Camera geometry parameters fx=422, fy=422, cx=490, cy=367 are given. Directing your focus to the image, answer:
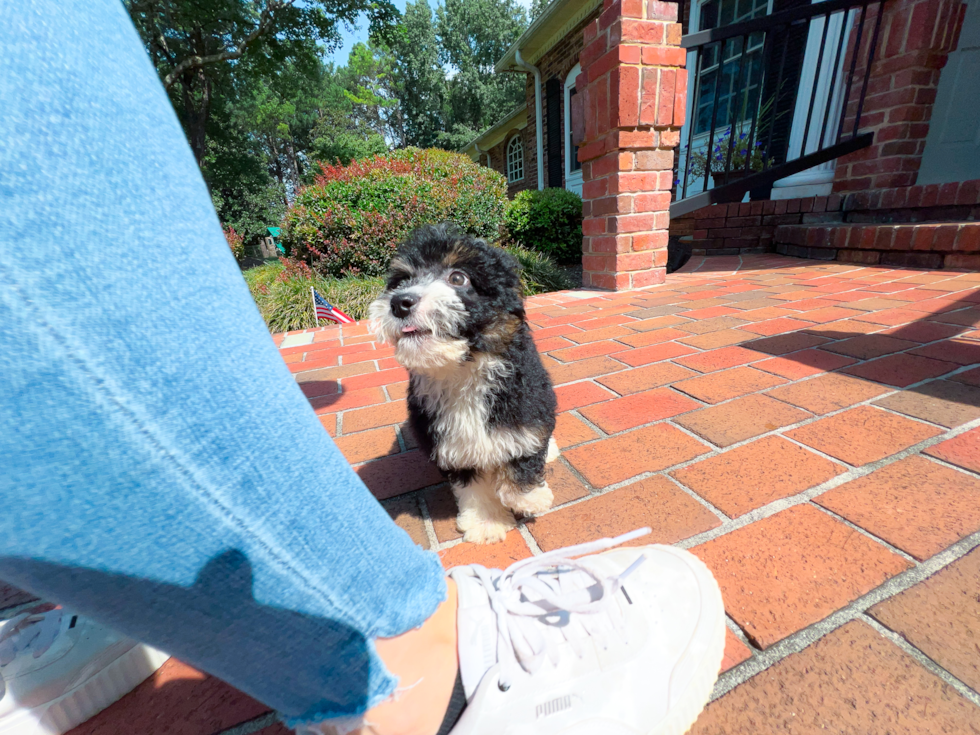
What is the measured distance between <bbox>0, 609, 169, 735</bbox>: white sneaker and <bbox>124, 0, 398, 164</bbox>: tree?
53.2 ft

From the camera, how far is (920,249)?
15.1ft

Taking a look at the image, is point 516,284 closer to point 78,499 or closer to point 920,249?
point 78,499

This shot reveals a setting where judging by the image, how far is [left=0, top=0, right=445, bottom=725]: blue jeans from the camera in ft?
1.49

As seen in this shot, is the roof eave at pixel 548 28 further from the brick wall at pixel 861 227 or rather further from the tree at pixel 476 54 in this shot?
the tree at pixel 476 54

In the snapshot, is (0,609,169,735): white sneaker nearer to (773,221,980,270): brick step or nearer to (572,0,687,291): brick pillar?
(572,0,687,291): brick pillar

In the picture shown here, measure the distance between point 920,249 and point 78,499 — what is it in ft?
22.1

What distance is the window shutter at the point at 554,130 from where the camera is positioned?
40.1 feet

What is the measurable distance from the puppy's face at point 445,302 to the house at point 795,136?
357 centimetres

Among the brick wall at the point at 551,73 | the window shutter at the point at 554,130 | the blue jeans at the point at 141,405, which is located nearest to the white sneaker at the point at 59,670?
the blue jeans at the point at 141,405

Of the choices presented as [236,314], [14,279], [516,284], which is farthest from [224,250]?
[516,284]

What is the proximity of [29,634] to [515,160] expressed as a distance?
823 inches

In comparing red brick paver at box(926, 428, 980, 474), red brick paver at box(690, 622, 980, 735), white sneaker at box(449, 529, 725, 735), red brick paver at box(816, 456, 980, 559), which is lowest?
red brick paver at box(690, 622, 980, 735)

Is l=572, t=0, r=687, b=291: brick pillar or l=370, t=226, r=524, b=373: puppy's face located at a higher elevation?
l=572, t=0, r=687, b=291: brick pillar

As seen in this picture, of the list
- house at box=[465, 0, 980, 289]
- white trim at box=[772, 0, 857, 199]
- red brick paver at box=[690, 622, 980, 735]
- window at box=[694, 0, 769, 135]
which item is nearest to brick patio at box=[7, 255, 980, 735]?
red brick paver at box=[690, 622, 980, 735]
